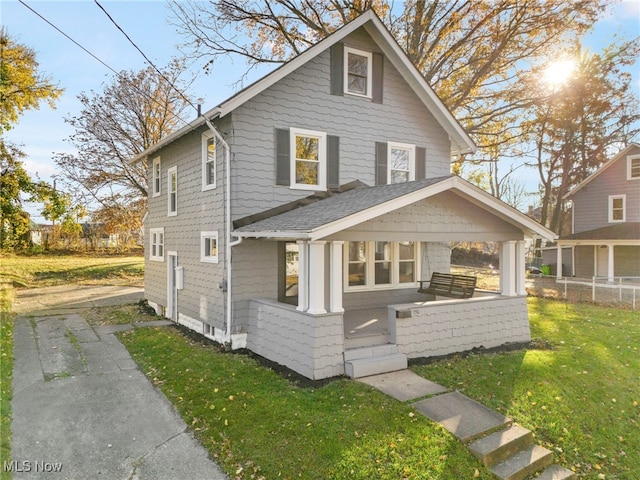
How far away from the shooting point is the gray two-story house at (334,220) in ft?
24.2

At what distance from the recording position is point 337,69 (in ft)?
34.2

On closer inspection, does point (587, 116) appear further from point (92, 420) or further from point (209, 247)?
point (92, 420)

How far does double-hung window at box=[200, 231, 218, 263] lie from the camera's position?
388 inches

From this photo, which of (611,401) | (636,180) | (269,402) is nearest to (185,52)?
(269,402)

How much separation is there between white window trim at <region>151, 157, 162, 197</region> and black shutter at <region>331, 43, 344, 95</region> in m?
6.96

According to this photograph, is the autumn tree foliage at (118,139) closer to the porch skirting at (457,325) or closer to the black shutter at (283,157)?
the black shutter at (283,157)

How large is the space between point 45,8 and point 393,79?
8.30 meters

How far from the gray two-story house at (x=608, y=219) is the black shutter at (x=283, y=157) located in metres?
19.2

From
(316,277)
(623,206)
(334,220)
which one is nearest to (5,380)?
(316,277)

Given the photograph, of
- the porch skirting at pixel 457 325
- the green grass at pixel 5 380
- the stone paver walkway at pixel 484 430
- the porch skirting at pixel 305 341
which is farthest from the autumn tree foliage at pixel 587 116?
the green grass at pixel 5 380

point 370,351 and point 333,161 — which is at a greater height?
point 333,161

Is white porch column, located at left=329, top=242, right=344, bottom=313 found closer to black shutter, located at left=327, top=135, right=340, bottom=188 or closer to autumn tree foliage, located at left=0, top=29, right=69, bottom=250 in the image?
black shutter, located at left=327, top=135, right=340, bottom=188

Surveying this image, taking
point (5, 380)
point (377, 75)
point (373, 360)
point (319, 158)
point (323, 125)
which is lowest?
point (5, 380)

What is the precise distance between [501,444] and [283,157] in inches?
287
